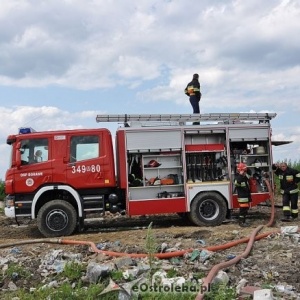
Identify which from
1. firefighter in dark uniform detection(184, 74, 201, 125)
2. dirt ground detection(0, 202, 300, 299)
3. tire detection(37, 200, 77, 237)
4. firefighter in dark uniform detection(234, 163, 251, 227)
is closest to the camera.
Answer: dirt ground detection(0, 202, 300, 299)

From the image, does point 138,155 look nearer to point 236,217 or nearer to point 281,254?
point 236,217

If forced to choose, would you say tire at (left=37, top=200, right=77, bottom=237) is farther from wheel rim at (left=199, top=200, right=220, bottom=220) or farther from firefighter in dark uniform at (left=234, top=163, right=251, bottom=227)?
firefighter in dark uniform at (left=234, top=163, right=251, bottom=227)

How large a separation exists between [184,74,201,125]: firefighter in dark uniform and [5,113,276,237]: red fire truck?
2092 mm

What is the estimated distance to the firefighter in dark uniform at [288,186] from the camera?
1288 centimetres

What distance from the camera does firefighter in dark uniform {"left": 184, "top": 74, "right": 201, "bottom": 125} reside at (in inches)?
580

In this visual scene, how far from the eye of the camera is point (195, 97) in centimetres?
1478

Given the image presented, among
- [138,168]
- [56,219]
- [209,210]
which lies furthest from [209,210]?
[56,219]

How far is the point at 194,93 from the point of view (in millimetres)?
14742

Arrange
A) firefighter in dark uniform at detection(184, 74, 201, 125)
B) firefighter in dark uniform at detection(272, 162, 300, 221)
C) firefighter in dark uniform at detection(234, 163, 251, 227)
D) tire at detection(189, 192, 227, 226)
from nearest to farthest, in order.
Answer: firefighter in dark uniform at detection(234, 163, 251, 227) < tire at detection(189, 192, 227, 226) < firefighter in dark uniform at detection(272, 162, 300, 221) < firefighter in dark uniform at detection(184, 74, 201, 125)

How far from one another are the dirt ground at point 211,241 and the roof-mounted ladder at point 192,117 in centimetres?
271

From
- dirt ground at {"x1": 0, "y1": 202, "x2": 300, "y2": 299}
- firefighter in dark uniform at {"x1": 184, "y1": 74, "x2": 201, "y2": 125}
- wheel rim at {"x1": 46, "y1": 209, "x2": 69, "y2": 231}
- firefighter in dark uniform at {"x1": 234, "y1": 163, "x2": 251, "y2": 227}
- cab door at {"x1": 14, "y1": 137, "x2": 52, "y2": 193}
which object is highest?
firefighter in dark uniform at {"x1": 184, "y1": 74, "x2": 201, "y2": 125}

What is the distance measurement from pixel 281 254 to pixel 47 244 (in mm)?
4710

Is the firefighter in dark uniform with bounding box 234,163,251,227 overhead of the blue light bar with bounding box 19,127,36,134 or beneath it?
beneath

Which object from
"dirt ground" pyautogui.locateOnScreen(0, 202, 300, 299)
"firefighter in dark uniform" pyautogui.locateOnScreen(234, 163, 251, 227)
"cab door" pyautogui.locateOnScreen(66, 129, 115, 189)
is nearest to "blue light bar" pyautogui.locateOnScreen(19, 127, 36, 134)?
"cab door" pyautogui.locateOnScreen(66, 129, 115, 189)
